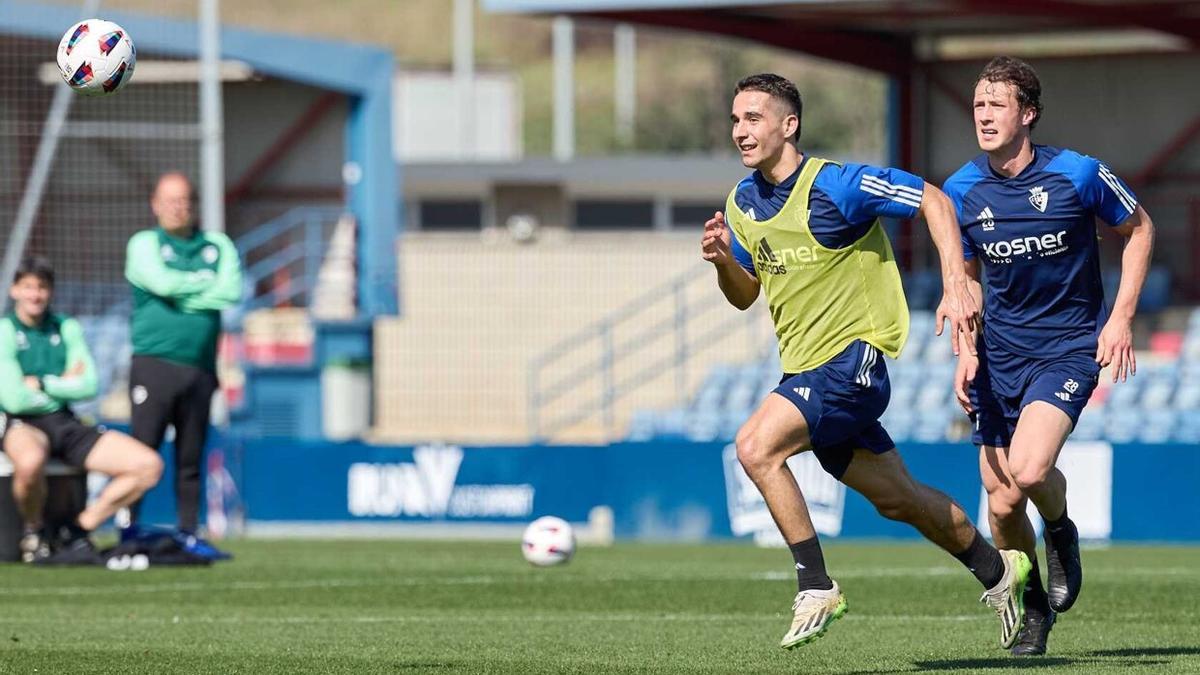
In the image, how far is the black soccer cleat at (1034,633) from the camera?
7.79 metres

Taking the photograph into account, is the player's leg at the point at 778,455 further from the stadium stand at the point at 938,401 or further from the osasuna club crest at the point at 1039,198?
the stadium stand at the point at 938,401

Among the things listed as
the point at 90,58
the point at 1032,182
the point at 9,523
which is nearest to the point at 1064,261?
the point at 1032,182

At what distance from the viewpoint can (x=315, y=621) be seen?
930cm

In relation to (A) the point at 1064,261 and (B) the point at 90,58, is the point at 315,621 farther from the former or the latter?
(A) the point at 1064,261

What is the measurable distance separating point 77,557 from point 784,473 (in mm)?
6748

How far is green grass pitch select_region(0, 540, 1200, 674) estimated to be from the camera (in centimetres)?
753

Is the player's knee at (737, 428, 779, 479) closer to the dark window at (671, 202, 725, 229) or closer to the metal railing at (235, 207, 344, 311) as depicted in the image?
the metal railing at (235, 207, 344, 311)

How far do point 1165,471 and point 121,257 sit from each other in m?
15.2

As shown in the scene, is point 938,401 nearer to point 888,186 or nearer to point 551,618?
point 551,618

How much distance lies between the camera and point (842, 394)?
7223mm

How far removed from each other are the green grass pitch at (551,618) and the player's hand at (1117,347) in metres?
1.08

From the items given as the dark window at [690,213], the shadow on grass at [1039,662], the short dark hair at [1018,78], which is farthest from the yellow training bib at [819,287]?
the dark window at [690,213]

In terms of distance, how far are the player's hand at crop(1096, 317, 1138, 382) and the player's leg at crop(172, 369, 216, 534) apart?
22.2 feet

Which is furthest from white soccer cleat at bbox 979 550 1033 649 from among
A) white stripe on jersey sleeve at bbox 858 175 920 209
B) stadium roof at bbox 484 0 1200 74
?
stadium roof at bbox 484 0 1200 74
